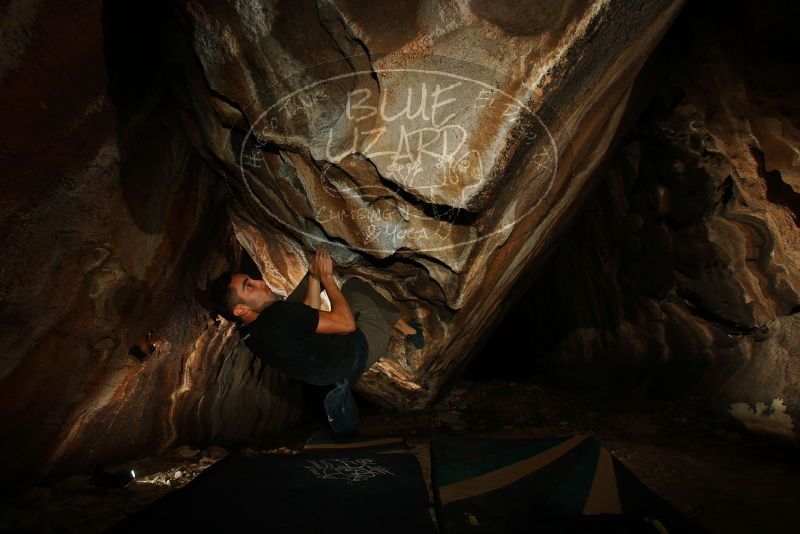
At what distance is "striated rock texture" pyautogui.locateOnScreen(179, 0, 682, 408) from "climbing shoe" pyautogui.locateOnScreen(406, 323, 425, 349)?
441 mm

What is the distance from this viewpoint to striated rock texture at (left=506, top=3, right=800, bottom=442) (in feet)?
9.23

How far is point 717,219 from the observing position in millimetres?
3430

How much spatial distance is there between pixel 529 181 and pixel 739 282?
2.37m

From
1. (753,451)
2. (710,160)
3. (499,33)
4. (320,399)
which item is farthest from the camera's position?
(320,399)

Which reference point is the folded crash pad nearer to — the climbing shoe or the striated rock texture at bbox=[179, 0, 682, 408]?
the climbing shoe

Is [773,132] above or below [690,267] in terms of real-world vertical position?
above

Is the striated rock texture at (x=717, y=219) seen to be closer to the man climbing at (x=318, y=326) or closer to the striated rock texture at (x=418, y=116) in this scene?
the striated rock texture at (x=418, y=116)

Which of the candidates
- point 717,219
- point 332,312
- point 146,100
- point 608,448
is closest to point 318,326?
point 332,312

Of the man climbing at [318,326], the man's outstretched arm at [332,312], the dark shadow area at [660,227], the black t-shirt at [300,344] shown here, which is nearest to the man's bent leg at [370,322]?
the man climbing at [318,326]

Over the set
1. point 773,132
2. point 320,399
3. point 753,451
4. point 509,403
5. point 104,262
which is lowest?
point 320,399

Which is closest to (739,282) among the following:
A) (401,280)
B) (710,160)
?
(710,160)

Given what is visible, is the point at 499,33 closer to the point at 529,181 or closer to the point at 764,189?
the point at 529,181

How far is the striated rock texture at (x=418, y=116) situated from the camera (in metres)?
1.89

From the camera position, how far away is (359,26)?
1921 millimetres
